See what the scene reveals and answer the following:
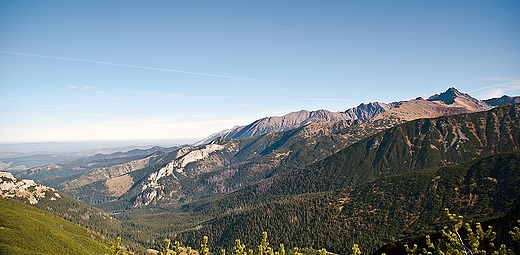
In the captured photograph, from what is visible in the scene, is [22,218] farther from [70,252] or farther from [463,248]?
[463,248]

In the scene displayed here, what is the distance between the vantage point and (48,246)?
155625mm

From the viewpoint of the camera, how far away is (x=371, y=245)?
7776 inches

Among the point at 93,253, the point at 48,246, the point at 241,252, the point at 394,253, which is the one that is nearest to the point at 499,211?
the point at 394,253

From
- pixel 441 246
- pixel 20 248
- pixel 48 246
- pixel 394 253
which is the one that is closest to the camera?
pixel 441 246

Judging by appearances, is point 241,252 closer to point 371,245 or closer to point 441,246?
point 441,246

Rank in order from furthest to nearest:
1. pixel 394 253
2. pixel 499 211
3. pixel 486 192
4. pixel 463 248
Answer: pixel 486 192, pixel 499 211, pixel 394 253, pixel 463 248

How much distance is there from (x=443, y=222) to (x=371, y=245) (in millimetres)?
57149

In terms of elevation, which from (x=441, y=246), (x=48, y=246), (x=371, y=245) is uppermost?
(x=441, y=246)

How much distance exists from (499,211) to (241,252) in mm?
228543

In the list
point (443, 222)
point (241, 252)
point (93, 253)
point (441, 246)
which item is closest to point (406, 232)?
point (443, 222)

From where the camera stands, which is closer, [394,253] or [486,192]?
[394,253]

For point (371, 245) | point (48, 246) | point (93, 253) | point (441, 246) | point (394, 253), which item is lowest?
point (371, 245)

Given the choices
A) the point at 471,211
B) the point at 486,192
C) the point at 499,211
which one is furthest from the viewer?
the point at 486,192

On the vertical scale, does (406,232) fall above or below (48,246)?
below
